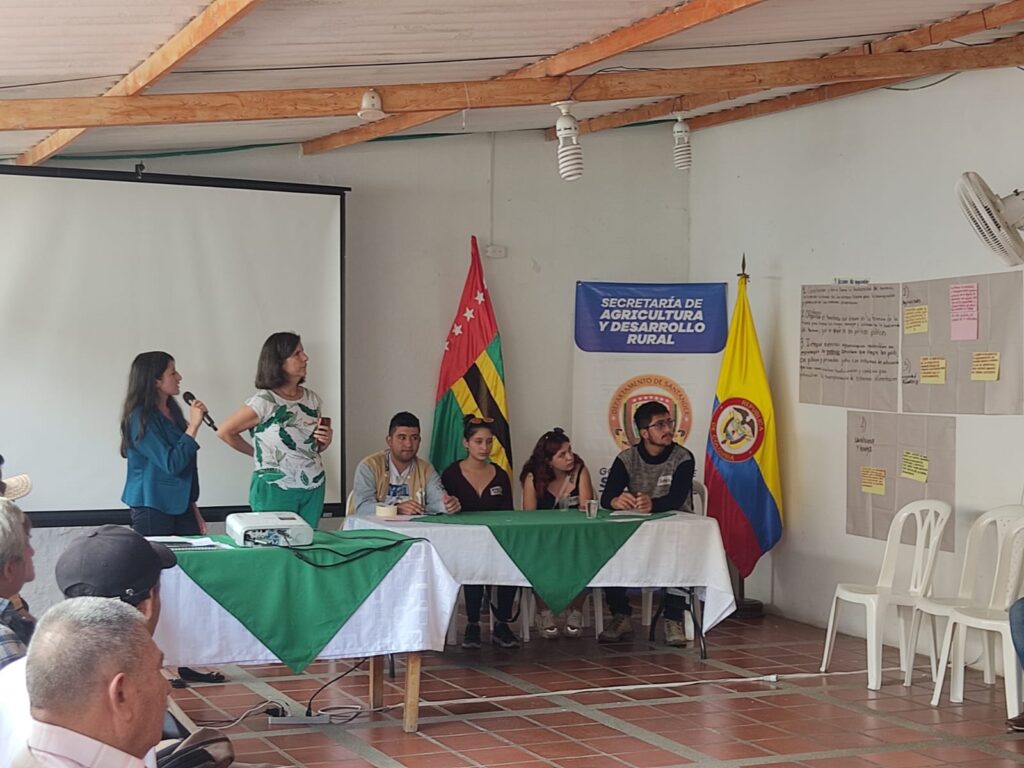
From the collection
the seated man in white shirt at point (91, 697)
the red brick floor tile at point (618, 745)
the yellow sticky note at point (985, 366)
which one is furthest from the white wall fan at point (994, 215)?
the seated man in white shirt at point (91, 697)

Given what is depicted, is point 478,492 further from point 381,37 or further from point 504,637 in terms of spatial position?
point 381,37

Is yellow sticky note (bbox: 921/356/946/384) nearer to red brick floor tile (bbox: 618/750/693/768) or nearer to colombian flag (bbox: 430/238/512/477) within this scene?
colombian flag (bbox: 430/238/512/477)

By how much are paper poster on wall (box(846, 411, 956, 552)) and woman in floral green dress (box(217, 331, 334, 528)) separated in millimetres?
2894

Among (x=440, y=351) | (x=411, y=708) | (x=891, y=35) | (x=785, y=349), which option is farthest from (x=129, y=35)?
(x=785, y=349)

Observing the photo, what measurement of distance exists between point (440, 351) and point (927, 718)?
12.3 feet

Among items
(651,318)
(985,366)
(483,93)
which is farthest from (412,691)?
(651,318)

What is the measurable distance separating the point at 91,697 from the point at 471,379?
6.11m

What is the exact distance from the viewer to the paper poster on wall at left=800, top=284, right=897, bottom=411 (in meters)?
6.86

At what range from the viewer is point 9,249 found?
22.1 feet

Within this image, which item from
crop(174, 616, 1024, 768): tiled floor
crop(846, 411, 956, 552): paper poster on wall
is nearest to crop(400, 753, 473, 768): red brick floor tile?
crop(174, 616, 1024, 768): tiled floor

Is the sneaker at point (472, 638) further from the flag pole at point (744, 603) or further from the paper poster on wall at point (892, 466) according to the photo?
the paper poster on wall at point (892, 466)

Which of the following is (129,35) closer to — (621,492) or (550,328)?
(621,492)

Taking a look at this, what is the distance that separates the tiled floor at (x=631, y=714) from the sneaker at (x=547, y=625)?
135 millimetres

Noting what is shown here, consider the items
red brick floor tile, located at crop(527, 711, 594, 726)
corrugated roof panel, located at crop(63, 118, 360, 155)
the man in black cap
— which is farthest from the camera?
corrugated roof panel, located at crop(63, 118, 360, 155)
